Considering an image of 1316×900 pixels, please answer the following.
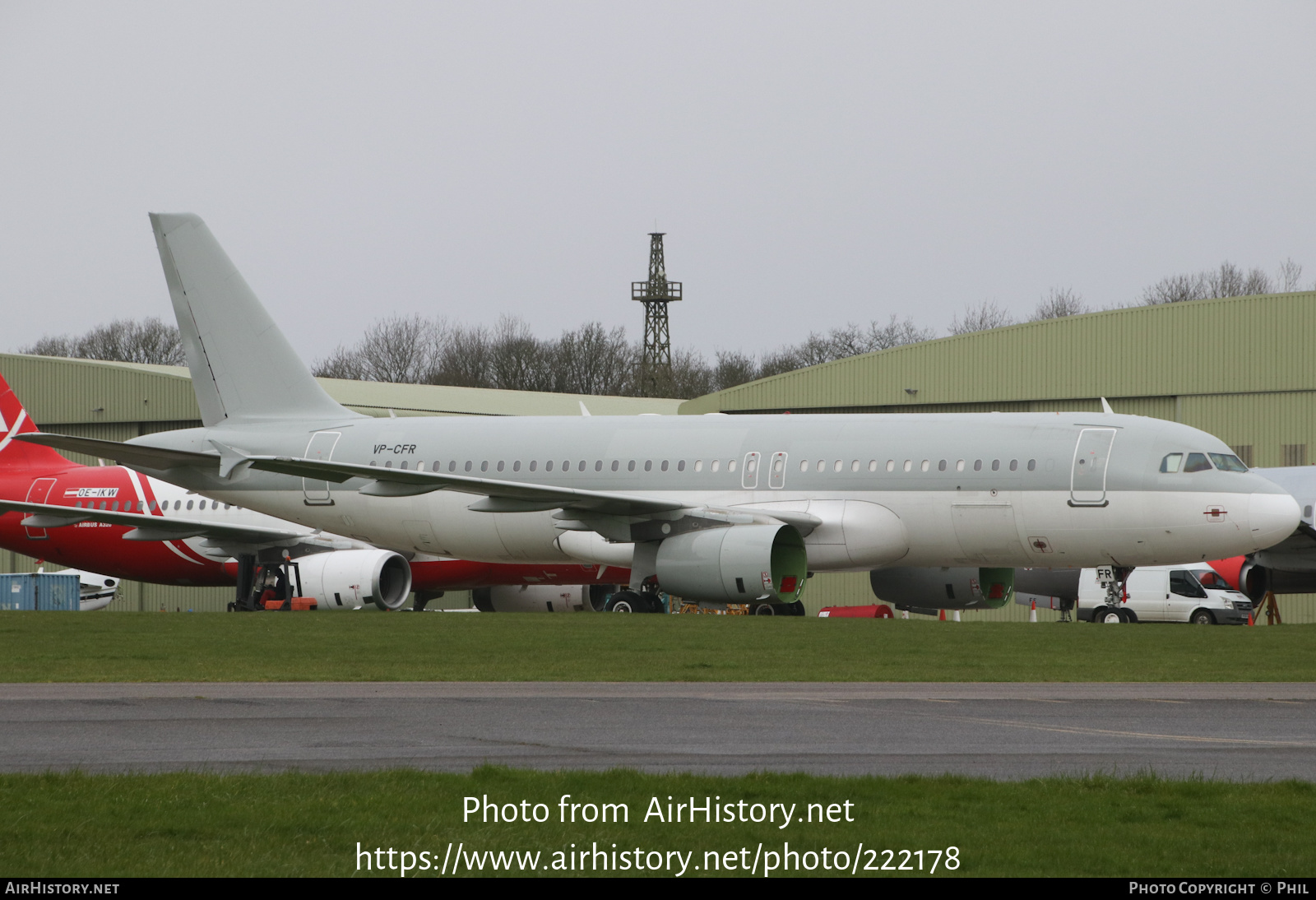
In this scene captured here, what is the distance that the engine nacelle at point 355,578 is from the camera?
104 ft

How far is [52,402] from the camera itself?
160ft

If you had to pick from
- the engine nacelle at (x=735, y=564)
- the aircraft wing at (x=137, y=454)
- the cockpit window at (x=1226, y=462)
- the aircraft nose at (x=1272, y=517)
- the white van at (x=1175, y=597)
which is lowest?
the white van at (x=1175, y=597)

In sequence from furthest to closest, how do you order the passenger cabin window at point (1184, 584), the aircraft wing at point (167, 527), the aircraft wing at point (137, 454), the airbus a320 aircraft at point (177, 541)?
the passenger cabin window at point (1184, 584), the aircraft wing at point (167, 527), the airbus a320 aircraft at point (177, 541), the aircraft wing at point (137, 454)

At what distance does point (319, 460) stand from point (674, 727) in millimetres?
22033

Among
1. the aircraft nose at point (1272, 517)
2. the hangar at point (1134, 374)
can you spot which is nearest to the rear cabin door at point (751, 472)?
the aircraft nose at point (1272, 517)

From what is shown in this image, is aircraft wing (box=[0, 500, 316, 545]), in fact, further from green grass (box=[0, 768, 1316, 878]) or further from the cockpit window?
green grass (box=[0, 768, 1316, 878])

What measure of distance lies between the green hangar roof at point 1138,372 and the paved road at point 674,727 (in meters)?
26.8

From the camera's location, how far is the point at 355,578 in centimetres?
3191

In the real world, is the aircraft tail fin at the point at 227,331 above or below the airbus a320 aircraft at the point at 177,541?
above

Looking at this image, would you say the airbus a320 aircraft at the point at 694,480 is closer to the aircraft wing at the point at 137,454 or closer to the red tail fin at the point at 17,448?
the aircraft wing at the point at 137,454

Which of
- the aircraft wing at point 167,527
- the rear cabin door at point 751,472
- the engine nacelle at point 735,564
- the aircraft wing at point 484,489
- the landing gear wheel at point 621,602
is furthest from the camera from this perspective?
the aircraft wing at point 167,527

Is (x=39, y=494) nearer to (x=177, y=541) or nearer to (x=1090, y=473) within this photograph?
(x=177, y=541)
